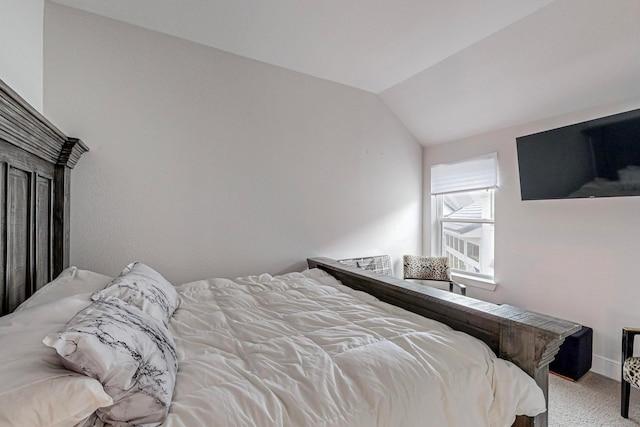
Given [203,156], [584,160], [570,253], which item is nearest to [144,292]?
[203,156]

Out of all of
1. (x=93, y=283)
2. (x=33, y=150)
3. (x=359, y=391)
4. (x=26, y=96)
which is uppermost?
(x=26, y=96)

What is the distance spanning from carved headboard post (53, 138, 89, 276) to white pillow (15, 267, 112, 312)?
0.36 metres

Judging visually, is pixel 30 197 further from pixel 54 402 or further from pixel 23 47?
pixel 54 402

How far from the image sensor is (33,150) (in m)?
1.45

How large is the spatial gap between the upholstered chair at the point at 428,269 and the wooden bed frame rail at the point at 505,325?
166 cm

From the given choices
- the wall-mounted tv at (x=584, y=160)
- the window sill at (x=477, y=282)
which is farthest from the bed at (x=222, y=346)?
the window sill at (x=477, y=282)

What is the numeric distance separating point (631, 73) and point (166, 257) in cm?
367

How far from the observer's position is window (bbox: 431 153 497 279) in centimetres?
319

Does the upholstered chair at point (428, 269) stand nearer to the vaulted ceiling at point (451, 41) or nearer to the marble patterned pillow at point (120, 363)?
the vaulted ceiling at point (451, 41)

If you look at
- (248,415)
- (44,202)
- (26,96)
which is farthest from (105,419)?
(26,96)

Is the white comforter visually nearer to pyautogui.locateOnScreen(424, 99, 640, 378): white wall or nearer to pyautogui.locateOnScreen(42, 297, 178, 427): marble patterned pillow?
pyautogui.locateOnScreen(42, 297, 178, 427): marble patterned pillow

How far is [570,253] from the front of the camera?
2533 millimetres

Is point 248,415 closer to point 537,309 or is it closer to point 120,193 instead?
point 120,193

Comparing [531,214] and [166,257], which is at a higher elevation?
[531,214]
